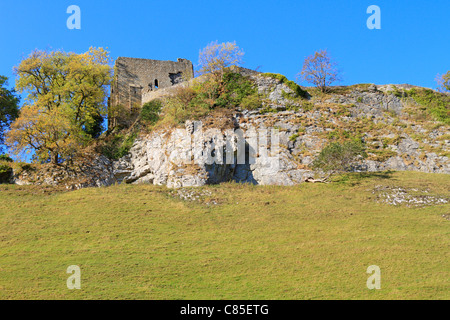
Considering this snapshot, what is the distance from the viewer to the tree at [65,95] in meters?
29.2

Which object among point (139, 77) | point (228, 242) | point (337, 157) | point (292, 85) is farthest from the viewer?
point (139, 77)

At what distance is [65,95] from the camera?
32688 millimetres

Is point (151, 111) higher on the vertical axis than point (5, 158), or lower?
higher

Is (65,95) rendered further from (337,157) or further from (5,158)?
(337,157)

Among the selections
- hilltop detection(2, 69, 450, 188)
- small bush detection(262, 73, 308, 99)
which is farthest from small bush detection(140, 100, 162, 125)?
small bush detection(262, 73, 308, 99)

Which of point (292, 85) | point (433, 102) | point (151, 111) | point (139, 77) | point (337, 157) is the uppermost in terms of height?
point (139, 77)

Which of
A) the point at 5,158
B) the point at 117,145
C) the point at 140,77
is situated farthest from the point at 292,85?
the point at 5,158

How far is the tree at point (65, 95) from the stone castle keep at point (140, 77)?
1.27 meters

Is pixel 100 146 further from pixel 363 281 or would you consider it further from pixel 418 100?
pixel 418 100

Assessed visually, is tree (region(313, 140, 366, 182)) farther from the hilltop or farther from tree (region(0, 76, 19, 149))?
tree (region(0, 76, 19, 149))

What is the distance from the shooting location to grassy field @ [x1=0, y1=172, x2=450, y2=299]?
47.2ft

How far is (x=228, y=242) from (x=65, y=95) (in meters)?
21.2

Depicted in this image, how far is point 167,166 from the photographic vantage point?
2836 centimetres

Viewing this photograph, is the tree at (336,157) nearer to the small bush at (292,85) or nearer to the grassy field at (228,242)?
the grassy field at (228,242)
